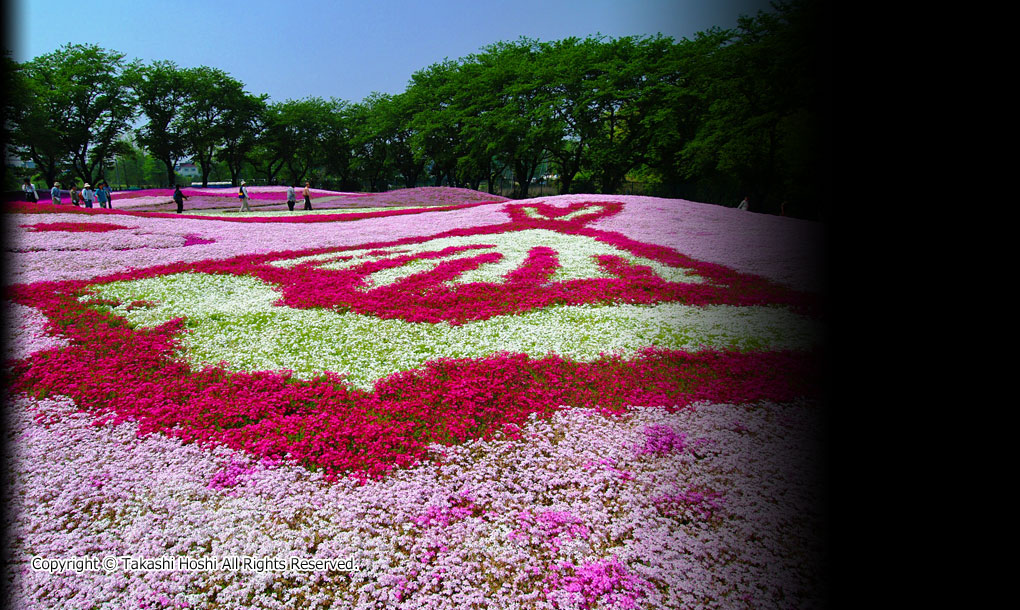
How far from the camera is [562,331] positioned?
9180 mm

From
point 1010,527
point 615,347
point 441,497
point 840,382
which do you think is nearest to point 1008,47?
point 840,382

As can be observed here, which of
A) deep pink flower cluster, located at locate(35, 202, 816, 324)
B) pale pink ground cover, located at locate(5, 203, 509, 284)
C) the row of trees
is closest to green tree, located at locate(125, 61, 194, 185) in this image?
the row of trees

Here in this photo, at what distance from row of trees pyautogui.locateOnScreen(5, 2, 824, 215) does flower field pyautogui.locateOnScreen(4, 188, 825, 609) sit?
70.4 ft

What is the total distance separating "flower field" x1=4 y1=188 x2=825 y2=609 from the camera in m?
3.70

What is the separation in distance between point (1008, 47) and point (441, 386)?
6467 mm

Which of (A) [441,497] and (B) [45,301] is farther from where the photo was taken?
(B) [45,301]

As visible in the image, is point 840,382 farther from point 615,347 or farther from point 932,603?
point 615,347

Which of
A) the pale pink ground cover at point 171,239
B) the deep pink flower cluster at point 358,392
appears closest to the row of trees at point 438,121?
the pale pink ground cover at point 171,239

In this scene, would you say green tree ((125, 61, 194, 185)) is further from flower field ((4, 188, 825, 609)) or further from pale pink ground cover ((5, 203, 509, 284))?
flower field ((4, 188, 825, 609))

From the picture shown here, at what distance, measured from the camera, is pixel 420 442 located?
18.4 feet

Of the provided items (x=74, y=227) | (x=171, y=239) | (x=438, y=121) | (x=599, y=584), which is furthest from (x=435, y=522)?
(x=438, y=121)

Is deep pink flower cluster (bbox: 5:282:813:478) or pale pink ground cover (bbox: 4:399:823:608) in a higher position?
deep pink flower cluster (bbox: 5:282:813:478)

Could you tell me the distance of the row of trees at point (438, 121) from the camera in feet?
129

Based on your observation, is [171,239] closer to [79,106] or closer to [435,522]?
[435,522]
